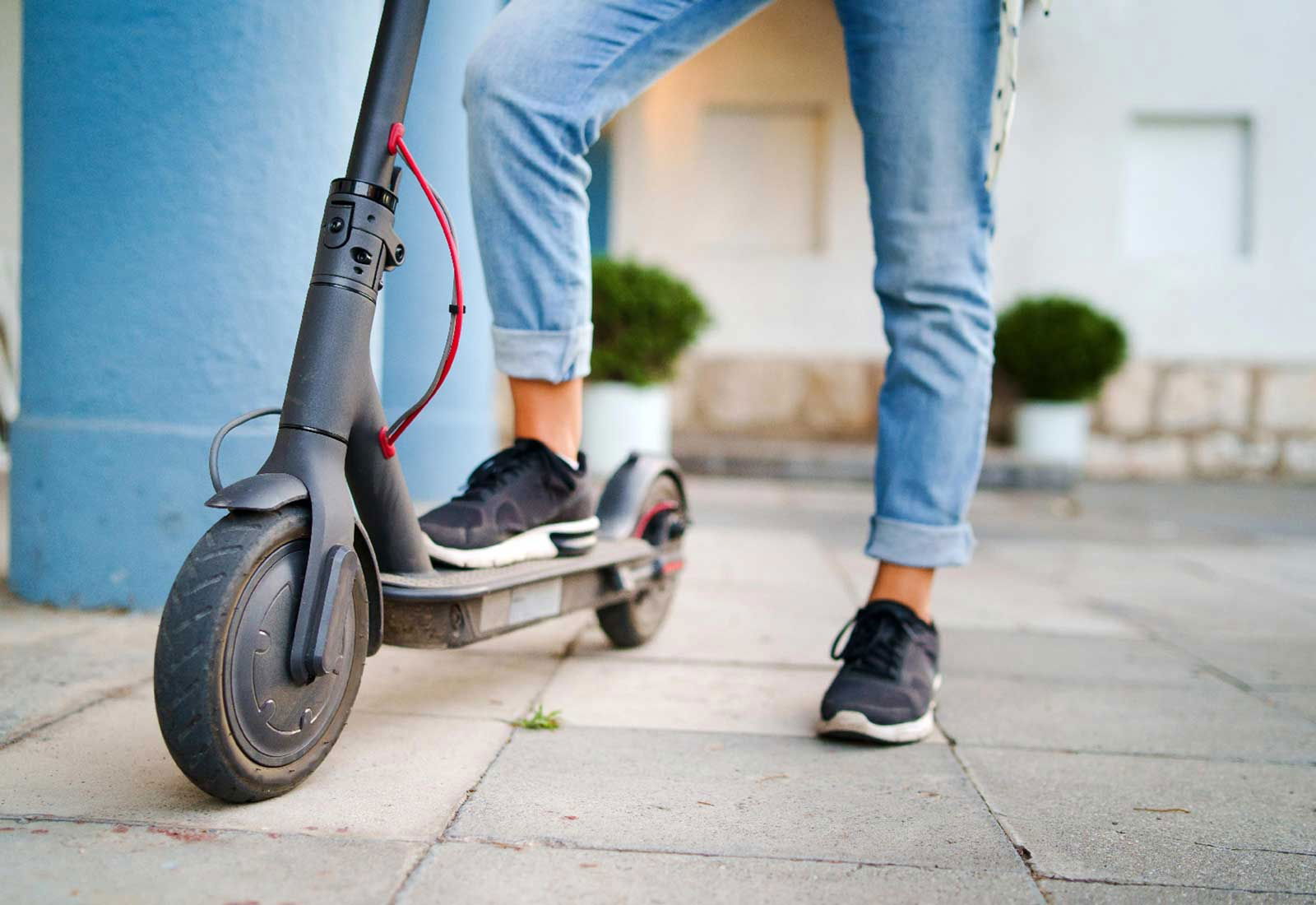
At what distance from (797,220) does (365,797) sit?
728 cm

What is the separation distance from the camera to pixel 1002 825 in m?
1.18

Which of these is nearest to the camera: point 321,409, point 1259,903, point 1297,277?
point 1259,903

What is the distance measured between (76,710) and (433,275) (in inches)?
72.1

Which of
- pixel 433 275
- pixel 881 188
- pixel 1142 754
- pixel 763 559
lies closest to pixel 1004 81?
pixel 881 188

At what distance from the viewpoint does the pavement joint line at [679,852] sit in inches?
41.4

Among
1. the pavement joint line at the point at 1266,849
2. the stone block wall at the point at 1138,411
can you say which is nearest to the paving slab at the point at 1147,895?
the pavement joint line at the point at 1266,849

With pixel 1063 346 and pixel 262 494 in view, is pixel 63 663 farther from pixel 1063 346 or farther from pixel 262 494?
pixel 1063 346

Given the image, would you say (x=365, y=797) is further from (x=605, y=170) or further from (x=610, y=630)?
(x=605, y=170)

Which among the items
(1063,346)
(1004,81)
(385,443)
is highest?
(1004,81)

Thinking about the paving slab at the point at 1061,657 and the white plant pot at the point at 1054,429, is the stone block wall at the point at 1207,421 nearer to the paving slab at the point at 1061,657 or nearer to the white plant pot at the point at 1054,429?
the white plant pot at the point at 1054,429

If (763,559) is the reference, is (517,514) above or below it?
above

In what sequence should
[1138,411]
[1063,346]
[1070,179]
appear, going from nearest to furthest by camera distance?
[1063,346], [1070,179], [1138,411]

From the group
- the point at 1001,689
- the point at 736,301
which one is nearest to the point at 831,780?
the point at 1001,689

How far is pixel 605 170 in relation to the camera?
8453mm
